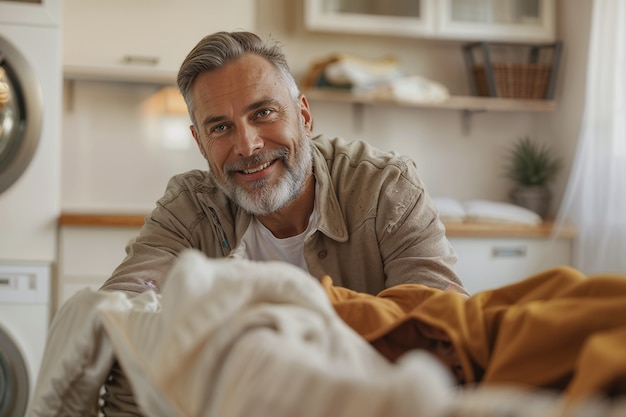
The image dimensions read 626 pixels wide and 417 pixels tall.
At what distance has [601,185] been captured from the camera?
3.52 m

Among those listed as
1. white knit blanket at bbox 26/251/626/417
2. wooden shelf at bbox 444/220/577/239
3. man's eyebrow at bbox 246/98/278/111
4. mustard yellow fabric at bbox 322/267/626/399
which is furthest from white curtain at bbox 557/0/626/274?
white knit blanket at bbox 26/251/626/417

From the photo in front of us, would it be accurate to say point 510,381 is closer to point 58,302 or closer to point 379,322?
point 379,322

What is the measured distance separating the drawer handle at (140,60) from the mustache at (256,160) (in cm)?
166

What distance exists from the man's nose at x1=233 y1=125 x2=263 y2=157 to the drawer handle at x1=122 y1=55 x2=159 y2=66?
1674 mm

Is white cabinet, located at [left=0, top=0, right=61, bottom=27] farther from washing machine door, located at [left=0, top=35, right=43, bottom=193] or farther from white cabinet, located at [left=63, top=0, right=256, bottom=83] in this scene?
white cabinet, located at [left=63, top=0, right=256, bottom=83]

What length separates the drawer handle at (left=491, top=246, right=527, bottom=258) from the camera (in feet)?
11.6

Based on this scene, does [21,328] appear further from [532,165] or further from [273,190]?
[532,165]

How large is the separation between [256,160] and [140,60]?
5.55 ft

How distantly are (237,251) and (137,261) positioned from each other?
24 cm

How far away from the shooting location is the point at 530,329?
2.40 feet

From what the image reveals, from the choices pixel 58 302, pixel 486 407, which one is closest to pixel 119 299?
pixel 486 407

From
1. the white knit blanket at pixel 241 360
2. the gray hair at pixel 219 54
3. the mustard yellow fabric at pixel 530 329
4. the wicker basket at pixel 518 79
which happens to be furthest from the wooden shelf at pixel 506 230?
the white knit blanket at pixel 241 360

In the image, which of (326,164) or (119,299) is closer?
(119,299)

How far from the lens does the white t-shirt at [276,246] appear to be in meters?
2.00
